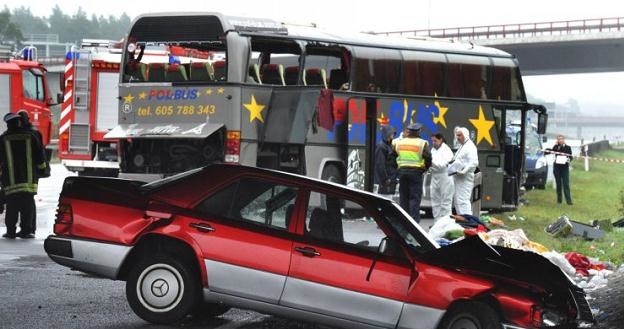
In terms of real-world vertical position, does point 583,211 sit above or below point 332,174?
below

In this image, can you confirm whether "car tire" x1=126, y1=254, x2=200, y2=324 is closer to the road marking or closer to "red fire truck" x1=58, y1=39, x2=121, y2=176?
the road marking

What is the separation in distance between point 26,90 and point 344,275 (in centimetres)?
1845

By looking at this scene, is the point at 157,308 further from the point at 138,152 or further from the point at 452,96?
the point at 452,96

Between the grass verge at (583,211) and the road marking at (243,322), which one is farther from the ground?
the road marking at (243,322)

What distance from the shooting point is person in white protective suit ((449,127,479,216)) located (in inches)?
682

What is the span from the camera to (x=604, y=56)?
66.8 m

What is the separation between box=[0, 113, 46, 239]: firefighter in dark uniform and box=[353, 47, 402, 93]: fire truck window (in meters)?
7.22

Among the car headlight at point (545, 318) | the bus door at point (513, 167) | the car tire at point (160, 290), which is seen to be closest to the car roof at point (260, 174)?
the car tire at point (160, 290)

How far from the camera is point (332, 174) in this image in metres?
20.0

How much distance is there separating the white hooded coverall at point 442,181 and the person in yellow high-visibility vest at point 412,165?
78 centimetres

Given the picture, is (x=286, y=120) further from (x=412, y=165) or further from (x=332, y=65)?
(x=412, y=165)

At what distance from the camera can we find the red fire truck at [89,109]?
79.7ft

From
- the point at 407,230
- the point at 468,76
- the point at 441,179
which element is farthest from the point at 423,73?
the point at 407,230

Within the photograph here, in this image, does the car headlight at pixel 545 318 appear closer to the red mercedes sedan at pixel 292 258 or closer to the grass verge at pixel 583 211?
the red mercedes sedan at pixel 292 258
